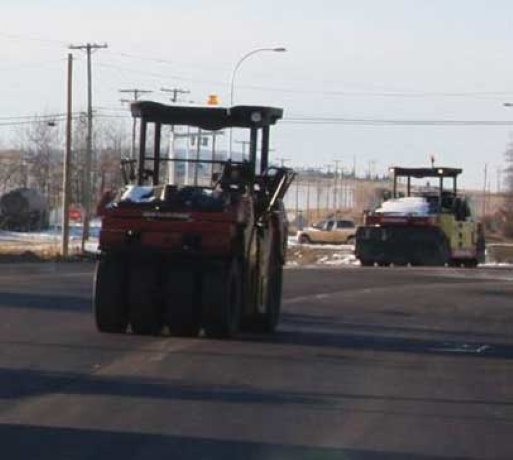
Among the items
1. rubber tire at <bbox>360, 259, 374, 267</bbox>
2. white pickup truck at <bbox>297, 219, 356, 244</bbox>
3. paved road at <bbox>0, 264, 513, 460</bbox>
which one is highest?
paved road at <bbox>0, 264, 513, 460</bbox>

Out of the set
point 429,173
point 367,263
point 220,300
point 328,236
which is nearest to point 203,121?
point 220,300

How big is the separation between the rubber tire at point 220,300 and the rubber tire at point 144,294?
734mm

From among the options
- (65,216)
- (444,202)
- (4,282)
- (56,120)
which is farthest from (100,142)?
(4,282)

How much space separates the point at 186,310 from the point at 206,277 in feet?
1.79

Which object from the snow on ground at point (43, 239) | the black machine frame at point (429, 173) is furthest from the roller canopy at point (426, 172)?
the snow on ground at point (43, 239)

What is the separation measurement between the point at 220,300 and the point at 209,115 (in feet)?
10.9

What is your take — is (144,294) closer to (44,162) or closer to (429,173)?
(429,173)

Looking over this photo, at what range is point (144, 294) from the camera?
67.4 ft

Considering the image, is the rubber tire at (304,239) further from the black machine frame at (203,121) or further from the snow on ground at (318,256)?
the black machine frame at (203,121)

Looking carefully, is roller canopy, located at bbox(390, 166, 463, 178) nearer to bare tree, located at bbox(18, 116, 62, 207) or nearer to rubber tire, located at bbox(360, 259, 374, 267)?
rubber tire, located at bbox(360, 259, 374, 267)

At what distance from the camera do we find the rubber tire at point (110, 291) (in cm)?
2072

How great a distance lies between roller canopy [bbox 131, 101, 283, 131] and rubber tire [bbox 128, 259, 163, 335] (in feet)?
9.04

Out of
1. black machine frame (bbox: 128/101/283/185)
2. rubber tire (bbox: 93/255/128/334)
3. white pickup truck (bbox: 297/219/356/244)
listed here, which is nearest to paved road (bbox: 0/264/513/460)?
rubber tire (bbox: 93/255/128/334)

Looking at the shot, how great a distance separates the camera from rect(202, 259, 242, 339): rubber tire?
2020cm
